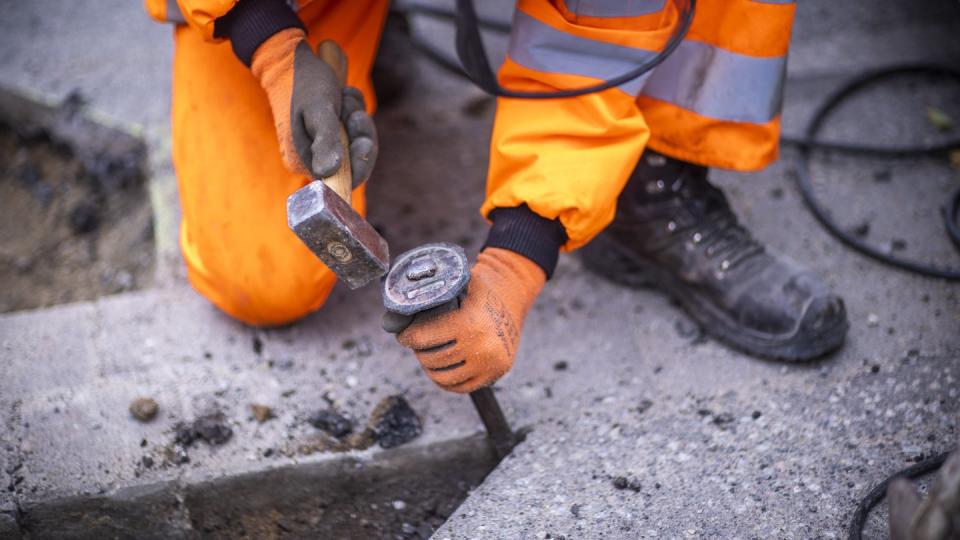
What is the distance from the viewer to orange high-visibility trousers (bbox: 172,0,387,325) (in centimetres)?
193

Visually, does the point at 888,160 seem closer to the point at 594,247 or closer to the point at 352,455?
the point at 594,247

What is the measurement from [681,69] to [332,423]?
1108mm

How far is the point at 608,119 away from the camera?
1.62 meters

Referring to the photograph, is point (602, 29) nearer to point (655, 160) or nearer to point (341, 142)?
point (655, 160)

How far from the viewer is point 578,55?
164 centimetres

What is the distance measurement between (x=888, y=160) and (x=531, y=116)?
1.35m

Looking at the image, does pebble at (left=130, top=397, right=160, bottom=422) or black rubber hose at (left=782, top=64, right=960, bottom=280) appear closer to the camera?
pebble at (left=130, top=397, right=160, bottom=422)

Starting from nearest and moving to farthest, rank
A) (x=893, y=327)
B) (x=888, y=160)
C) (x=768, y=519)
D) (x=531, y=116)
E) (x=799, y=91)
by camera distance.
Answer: (x=768, y=519) < (x=531, y=116) < (x=893, y=327) < (x=888, y=160) < (x=799, y=91)

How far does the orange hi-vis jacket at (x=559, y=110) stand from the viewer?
162cm

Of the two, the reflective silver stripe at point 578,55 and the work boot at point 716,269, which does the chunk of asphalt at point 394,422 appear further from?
the reflective silver stripe at point 578,55

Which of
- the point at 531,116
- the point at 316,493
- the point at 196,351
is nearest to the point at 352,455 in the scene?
the point at 316,493

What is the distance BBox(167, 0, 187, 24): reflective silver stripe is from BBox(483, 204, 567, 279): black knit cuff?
2.98ft

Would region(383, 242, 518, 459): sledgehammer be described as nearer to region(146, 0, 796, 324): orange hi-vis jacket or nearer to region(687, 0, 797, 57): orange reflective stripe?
region(146, 0, 796, 324): orange hi-vis jacket

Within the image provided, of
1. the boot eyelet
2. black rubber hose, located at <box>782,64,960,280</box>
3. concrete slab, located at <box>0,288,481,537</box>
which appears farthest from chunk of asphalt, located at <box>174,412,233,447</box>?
black rubber hose, located at <box>782,64,960,280</box>
